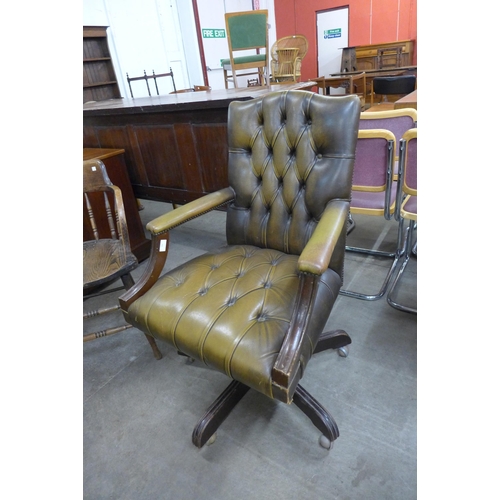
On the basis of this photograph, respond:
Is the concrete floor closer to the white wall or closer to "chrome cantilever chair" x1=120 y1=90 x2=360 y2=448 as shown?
"chrome cantilever chair" x1=120 y1=90 x2=360 y2=448

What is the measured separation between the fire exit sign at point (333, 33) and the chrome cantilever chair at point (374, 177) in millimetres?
7492

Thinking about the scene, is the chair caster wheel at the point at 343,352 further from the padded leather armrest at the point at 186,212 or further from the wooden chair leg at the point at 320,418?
the padded leather armrest at the point at 186,212

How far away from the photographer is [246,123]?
1282 millimetres

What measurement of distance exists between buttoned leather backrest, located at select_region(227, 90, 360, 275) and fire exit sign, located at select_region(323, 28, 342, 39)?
308 inches

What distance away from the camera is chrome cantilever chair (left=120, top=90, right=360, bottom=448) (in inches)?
32.7

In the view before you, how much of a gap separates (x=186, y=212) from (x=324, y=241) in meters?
0.55

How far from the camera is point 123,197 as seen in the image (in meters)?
2.19

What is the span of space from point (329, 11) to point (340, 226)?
27.5ft

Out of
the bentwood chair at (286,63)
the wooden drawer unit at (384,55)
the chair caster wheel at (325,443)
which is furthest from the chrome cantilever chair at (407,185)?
the wooden drawer unit at (384,55)

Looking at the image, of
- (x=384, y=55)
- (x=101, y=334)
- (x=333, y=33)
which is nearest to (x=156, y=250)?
(x=101, y=334)

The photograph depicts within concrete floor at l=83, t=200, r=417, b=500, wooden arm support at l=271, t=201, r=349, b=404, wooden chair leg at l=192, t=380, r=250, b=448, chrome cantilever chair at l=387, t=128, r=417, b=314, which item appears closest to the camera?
wooden arm support at l=271, t=201, r=349, b=404

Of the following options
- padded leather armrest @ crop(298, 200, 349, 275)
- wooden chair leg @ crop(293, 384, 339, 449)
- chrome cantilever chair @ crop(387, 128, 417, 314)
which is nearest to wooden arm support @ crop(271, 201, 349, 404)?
padded leather armrest @ crop(298, 200, 349, 275)
